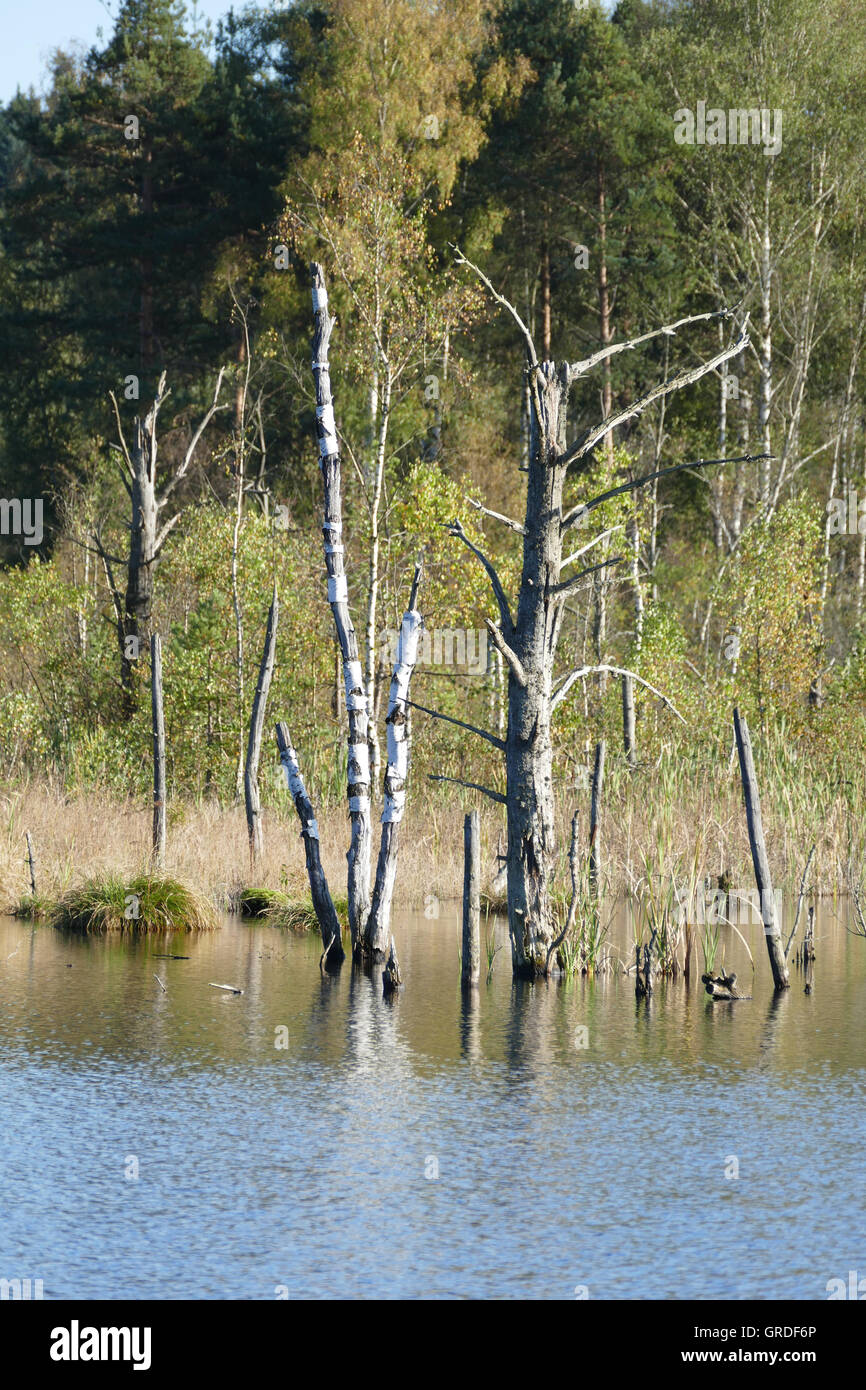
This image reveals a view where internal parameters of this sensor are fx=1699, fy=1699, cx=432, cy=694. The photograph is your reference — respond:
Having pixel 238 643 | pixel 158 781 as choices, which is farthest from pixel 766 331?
pixel 158 781

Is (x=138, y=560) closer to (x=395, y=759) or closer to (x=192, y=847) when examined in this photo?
(x=192, y=847)

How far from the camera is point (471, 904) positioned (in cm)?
1364

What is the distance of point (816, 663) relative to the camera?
2702 centimetres

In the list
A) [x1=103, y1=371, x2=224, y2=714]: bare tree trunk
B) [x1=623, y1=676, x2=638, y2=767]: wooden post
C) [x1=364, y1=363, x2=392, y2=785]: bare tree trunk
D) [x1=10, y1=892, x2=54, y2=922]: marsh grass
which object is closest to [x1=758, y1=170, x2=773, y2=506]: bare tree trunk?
[x1=364, y1=363, x2=392, y2=785]: bare tree trunk

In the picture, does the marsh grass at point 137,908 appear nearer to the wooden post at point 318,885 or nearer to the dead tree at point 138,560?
the wooden post at point 318,885

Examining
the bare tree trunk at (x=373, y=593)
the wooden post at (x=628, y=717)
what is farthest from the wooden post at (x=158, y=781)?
the wooden post at (x=628, y=717)

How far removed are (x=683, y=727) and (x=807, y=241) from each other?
57.3 feet

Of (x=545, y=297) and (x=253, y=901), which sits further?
(x=545, y=297)

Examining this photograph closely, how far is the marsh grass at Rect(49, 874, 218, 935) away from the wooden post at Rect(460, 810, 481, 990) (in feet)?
15.2

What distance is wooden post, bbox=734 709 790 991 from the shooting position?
13.6 m

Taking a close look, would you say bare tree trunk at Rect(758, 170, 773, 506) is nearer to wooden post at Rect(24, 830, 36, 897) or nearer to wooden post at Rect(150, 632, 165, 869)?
wooden post at Rect(150, 632, 165, 869)

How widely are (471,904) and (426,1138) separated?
180 inches

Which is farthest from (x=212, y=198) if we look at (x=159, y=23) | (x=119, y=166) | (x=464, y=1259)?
(x=464, y=1259)

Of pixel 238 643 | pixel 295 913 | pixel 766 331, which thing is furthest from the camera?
pixel 766 331
